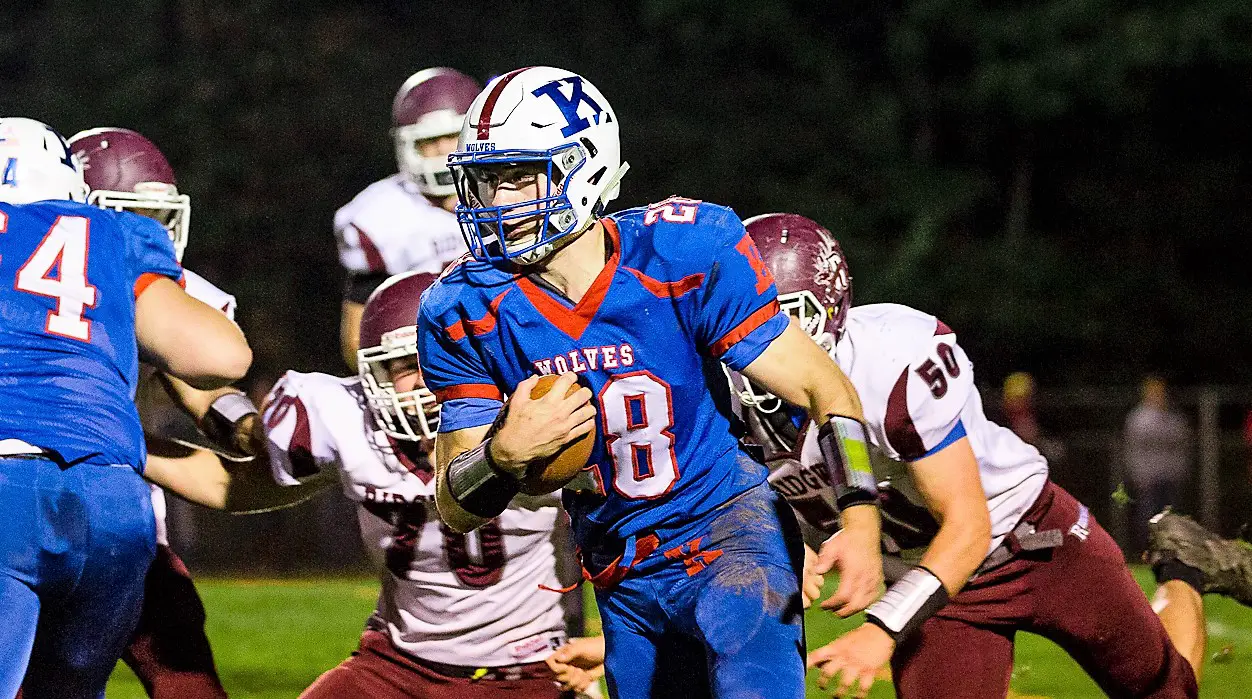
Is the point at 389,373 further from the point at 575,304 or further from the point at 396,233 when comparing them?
the point at 396,233

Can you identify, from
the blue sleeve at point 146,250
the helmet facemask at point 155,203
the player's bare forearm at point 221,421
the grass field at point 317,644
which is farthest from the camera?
the grass field at point 317,644

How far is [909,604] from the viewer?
329 cm

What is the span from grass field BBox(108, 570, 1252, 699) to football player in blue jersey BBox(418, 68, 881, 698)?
269 cm

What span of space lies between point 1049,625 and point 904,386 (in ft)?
3.05

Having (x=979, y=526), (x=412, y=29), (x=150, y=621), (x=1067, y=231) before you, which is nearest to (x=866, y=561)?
(x=979, y=526)

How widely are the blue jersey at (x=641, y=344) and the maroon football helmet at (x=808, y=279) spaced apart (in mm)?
507

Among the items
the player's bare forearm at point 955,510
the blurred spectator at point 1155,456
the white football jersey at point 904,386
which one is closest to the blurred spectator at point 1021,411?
the blurred spectator at point 1155,456

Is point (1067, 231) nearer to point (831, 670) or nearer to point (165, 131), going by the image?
point (165, 131)

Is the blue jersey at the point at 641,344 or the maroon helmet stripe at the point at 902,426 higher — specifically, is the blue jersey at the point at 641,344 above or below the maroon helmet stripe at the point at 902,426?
above

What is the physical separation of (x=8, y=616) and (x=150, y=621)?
1.12 metres

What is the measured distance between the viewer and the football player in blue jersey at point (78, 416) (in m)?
3.17

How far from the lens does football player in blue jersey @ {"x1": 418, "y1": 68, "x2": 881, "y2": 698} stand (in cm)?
304

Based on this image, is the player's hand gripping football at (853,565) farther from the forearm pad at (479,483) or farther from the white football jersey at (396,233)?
the white football jersey at (396,233)

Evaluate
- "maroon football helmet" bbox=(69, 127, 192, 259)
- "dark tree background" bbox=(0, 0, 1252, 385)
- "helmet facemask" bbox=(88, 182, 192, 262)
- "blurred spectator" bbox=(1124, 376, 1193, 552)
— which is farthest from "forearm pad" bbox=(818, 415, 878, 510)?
"dark tree background" bbox=(0, 0, 1252, 385)
